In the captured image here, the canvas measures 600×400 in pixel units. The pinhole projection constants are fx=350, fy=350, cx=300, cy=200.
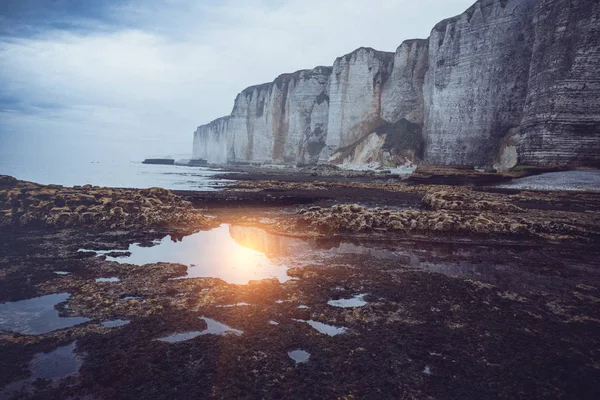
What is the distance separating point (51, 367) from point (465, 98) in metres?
52.3

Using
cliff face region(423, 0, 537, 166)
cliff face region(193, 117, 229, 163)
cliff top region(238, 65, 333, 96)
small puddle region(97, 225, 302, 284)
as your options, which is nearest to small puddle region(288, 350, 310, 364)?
small puddle region(97, 225, 302, 284)

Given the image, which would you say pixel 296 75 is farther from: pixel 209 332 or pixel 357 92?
pixel 209 332

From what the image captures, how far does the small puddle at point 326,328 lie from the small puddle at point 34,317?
12.2ft

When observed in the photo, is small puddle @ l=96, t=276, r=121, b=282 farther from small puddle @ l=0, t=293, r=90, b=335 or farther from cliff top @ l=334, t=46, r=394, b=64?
cliff top @ l=334, t=46, r=394, b=64

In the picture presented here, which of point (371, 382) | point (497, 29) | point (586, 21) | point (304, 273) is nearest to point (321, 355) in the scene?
point (371, 382)

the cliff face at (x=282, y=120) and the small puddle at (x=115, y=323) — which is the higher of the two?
the cliff face at (x=282, y=120)

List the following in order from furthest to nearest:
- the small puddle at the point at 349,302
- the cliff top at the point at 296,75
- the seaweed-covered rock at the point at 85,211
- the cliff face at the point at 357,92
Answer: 1. the cliff top at the point at 296,75
2. the cliff face at the point at 357,92
3. the seaweed-covered rock at the point at 85,211
4. the small puddle at the point at 349,302

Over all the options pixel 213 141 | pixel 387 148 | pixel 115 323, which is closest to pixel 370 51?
pixel 387 148

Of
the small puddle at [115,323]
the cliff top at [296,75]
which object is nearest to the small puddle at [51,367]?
the small puddle at [115,323]

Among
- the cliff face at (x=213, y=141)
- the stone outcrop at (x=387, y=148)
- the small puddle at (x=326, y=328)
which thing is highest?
the cliff face at (x=213, y=141)

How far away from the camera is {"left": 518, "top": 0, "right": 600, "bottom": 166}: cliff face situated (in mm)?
31016

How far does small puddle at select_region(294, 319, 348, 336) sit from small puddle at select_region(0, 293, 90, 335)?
3731mm

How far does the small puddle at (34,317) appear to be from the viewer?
217 inches

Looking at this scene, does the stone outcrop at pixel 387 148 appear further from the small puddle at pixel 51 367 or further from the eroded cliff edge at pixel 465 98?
the small puddle at pixel 51 367
